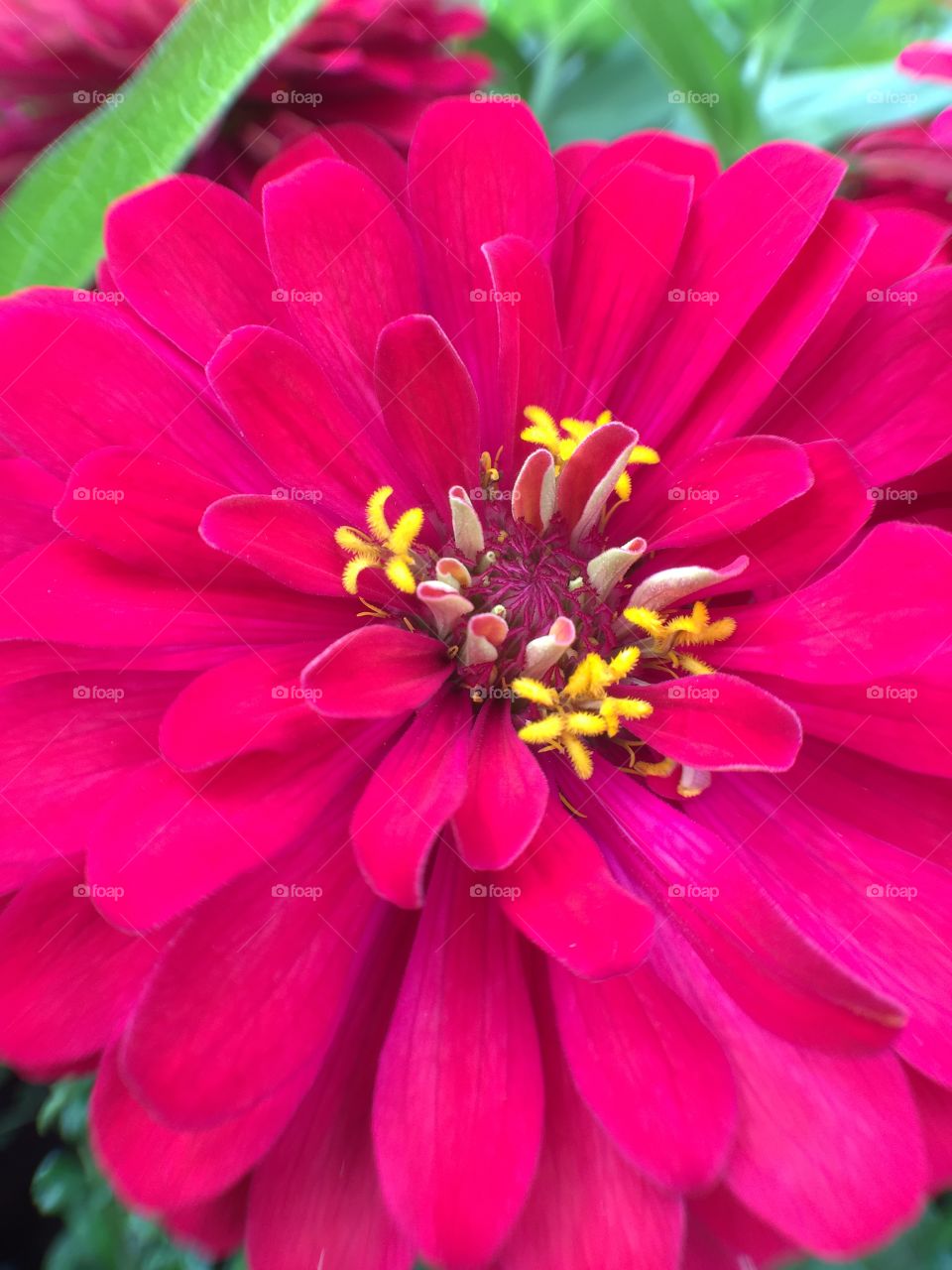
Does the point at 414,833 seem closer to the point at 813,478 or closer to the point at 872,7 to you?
the point at 813,478

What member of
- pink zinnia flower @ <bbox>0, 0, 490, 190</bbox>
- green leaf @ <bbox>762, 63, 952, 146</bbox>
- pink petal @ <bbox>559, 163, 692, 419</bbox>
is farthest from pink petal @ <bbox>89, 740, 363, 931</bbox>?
green leaf @ <bbox>762, 63, 952, 146</bbox>

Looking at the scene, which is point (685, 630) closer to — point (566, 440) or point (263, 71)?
point (566, 440)

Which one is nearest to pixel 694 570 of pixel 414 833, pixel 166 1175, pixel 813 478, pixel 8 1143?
pixel 813 478

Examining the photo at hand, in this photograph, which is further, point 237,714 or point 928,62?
point 928,62
